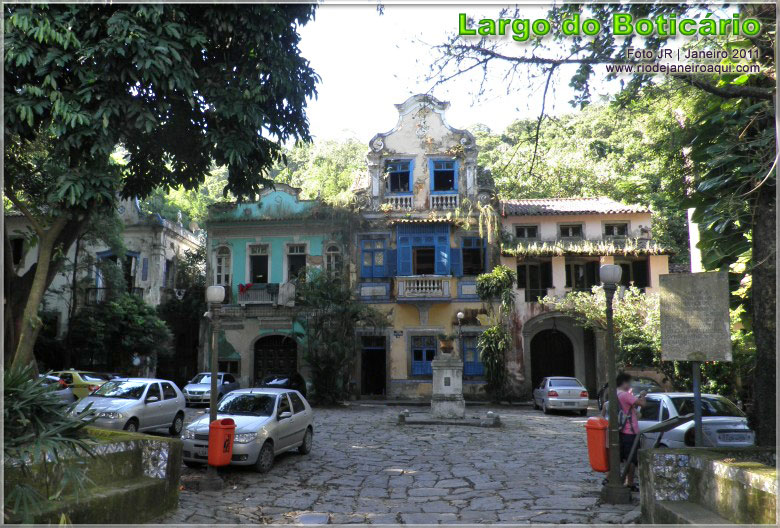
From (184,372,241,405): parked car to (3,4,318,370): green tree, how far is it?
1122 centimetres

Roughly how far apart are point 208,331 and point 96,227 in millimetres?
7396

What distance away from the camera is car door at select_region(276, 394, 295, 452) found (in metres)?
11.5

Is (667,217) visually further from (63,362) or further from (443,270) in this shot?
(63,362)

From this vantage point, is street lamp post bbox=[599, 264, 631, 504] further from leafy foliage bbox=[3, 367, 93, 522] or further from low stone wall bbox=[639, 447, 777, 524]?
leafy foliage bbox=[3, 367, 93, 522]

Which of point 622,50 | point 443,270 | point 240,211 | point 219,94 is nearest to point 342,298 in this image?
point 443,270

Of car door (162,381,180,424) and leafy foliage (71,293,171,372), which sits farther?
leafy foliage (71,293,171,372)

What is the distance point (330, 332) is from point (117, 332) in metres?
10.1

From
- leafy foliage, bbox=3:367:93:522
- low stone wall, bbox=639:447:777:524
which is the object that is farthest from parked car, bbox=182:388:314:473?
low stone wall, bbox=639:447:777:524

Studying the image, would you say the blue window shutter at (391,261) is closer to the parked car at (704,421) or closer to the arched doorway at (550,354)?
the arched doorway at (550,354)

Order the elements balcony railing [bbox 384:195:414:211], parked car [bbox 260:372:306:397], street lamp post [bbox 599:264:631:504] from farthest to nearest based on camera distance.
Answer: balcony railing [bbox 384:195:414:211] < parked car [bbox 260:372:306:397] < street lamp post [bbox 599:264:631:504]

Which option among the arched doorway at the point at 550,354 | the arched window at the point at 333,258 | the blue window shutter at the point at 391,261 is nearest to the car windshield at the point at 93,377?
the arched window at the point at 333,258

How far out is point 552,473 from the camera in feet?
35.9

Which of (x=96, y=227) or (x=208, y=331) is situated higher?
(x=96, y=227)

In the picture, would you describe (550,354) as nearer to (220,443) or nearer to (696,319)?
(696,319)
